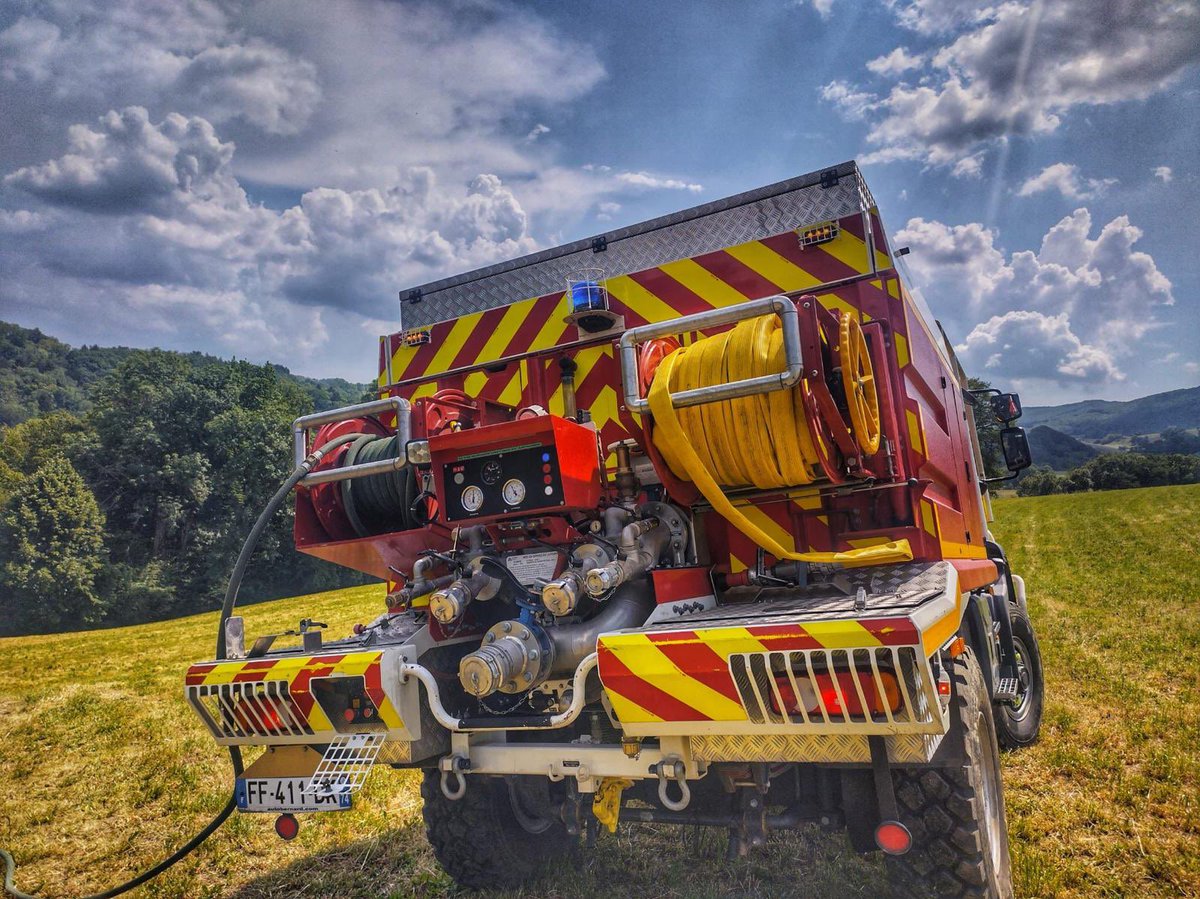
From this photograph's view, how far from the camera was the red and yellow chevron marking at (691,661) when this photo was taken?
6.84 feet

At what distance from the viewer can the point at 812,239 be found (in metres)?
3.57

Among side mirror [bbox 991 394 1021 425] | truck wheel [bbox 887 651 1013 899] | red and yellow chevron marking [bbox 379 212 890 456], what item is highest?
red and yellow chevron marking [bbox 379 212 890 456]

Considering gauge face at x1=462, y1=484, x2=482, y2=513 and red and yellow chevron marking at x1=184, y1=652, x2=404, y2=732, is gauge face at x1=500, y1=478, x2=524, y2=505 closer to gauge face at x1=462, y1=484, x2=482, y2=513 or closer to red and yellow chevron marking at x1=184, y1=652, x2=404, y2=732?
gauge face at x1=462, y1=484, x2=482, y2=513

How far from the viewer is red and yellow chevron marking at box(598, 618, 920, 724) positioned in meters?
2.08

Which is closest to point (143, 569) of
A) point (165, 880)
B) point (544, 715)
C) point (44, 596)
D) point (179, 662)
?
point (44, 596)

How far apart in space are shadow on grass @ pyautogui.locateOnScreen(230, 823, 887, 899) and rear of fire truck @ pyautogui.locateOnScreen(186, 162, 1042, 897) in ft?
0.69

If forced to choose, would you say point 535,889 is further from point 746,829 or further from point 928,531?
point 928,531

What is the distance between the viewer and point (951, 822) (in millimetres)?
2441

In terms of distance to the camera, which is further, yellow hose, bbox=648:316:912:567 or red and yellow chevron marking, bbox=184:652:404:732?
red and yellow chevron marking, bbox=184:652:404:732

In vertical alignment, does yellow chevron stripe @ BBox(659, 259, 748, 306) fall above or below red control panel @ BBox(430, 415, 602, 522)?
above

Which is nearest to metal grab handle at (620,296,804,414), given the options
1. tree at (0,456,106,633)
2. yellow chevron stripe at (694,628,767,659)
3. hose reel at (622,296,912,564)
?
hose reel at (622,296,912,564)

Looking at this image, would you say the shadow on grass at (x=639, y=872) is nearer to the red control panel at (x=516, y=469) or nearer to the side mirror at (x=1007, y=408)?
the red control panel at (x=516, y=469)

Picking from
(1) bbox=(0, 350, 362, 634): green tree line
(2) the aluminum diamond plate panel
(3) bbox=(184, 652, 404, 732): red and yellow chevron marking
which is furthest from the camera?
(1) bbox=(0, 350, 362, 634): green tree line

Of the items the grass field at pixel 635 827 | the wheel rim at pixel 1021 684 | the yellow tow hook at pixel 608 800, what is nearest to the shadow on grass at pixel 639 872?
the grass field at pixel 635 827
